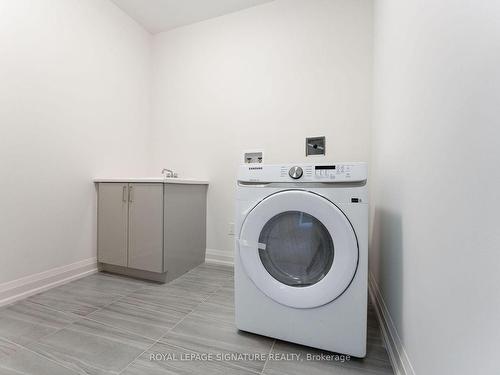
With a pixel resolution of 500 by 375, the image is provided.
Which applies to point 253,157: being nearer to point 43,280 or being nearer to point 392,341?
point 392,341

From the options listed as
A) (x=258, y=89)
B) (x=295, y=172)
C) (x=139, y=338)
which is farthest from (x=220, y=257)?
(x=258, y=89)

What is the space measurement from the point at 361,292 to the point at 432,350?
291 millimetres

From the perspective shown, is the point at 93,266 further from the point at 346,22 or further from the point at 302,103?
the point at 346,22

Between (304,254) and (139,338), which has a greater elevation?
(304,254)

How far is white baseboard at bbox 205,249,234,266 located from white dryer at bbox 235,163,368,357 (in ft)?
3.42

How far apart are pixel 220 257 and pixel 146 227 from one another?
76 centimetres

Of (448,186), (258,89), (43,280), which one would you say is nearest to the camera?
(448,186)

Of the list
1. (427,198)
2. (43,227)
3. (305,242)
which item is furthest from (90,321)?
(427,198)

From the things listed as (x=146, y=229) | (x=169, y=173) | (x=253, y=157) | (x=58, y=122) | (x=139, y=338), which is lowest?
(x=139, y=338)

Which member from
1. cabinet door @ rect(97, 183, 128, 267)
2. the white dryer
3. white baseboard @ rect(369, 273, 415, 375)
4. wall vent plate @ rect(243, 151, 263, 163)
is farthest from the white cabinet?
white baseboard @ rect(369, 273, 415, 375)

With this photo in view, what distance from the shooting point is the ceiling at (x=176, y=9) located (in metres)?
2.09

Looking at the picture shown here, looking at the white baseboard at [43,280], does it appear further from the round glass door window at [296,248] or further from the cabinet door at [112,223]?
the round glass door window at [296,248]

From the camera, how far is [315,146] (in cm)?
→ 194

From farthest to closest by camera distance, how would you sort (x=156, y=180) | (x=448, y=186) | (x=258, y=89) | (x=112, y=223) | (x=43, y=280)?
(x=258, y=89), (x=112, y=223), (x=156, y=180), (x=43, y=280), (x=448, y=186)
